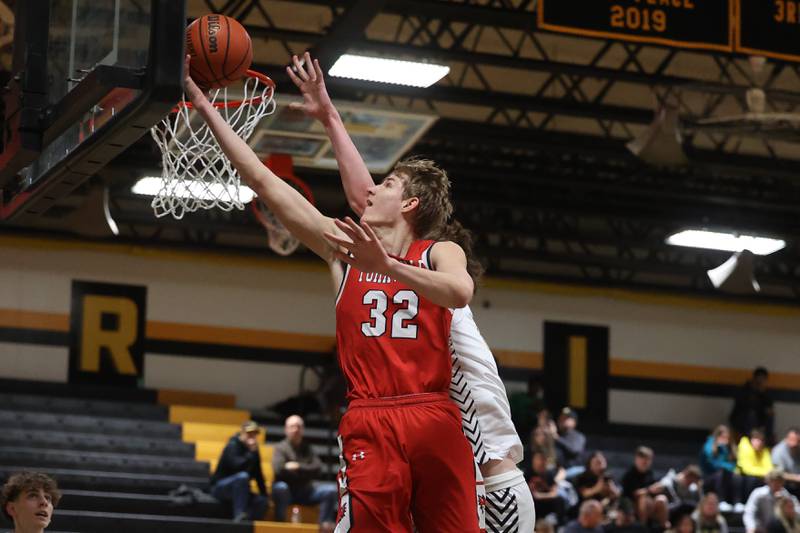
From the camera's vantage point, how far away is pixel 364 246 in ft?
13.1

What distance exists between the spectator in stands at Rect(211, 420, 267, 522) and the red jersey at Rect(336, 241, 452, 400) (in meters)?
9.89

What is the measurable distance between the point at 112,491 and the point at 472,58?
6.52 m

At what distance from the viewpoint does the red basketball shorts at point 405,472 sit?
430cm

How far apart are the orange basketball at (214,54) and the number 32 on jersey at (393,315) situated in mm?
1217

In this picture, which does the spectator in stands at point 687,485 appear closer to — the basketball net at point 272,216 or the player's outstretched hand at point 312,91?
the basketball net at point 272,216

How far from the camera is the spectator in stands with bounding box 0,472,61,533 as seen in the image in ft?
20.1

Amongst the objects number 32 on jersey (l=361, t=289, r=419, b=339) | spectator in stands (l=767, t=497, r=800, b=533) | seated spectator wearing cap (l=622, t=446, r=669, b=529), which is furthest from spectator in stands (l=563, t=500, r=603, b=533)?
number 32 on jersey (l=361, t=289, r=419, b=339)

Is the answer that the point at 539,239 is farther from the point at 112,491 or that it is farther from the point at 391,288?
the point at 391,288

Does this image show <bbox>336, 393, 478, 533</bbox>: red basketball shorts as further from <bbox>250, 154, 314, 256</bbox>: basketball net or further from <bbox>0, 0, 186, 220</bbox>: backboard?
<bbox>250, 154, 314, 256</bbox>: basketball net

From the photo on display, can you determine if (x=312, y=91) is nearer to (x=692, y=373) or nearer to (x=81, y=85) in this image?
(x=81, y=85)

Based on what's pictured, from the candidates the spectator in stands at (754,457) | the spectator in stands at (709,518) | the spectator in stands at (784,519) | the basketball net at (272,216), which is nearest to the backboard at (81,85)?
the basketball net at (272,216)

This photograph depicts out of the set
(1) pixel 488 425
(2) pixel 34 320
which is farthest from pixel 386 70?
(2) pixel 34 320

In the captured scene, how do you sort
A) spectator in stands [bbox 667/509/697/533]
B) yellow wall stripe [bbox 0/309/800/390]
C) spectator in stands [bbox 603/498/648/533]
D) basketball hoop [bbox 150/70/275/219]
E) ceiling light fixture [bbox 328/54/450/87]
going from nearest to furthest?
basketball hoop [bbox 150/70/275/219]
ceiling light fixture [bbox 328/54/450/87]
spectator in stands [bbox 603/498/648/533]
spectator in stands [bbox 667/509/697/533]
yellow wall stripe [bbox 0/309/800/390]

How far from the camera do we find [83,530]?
493 inches
